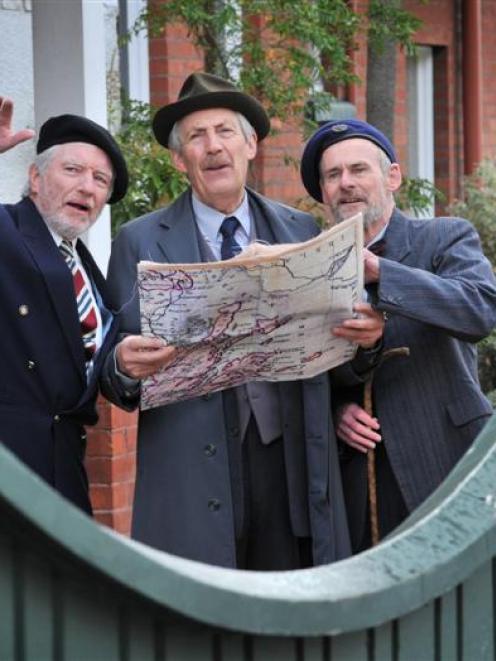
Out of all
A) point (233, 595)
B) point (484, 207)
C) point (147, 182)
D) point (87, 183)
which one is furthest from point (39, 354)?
point (484, 207)

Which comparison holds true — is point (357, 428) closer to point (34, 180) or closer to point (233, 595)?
point (34, 180)

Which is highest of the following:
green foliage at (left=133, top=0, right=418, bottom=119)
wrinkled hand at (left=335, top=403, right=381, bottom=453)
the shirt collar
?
green foliage at (left=133, top=0, right=418, bottom=119)

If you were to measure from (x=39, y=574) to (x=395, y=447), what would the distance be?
73.2 inches

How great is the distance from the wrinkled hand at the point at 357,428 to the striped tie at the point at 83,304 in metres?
0.63

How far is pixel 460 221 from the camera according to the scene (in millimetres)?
3961

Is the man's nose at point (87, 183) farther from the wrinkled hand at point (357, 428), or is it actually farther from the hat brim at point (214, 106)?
the wrinkled hand at point (357, 428)

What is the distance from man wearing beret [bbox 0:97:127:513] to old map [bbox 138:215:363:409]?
21 centimetres

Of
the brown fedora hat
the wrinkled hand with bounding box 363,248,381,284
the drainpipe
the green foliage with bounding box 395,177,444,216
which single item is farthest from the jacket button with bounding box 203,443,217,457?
the drainpipe

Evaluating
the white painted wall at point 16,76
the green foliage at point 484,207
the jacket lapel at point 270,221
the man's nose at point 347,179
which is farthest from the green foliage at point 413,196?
the man's nose at point 347,179

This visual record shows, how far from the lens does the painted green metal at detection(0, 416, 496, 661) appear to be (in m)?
2.10

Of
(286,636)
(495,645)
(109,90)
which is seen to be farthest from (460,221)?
(109,90)

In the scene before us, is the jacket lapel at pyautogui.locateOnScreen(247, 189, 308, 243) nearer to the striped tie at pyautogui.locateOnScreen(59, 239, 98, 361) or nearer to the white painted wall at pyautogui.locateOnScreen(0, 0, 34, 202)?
the striped tie at pyautogui.locateOnScreen(59, 239, 98, 361)

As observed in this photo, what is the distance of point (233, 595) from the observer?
2234mm

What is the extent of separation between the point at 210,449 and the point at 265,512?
0.76 ft
